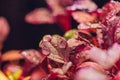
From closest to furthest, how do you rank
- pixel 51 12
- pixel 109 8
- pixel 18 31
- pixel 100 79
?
pixel 100 79, pixel 109 8, pixel 51 12, pixel 18 31

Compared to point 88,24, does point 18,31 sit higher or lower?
lower

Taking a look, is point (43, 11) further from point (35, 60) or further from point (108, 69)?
point (108, 69)

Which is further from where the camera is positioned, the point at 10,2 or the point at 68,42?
the point at 10,2

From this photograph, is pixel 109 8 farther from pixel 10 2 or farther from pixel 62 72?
pixel 10 2

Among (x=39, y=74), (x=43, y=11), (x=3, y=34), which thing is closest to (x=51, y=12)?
(x=43, y=11)

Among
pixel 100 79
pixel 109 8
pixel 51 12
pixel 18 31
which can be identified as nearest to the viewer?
pixel 100 79

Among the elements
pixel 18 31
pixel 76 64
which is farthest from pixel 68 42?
pixel 18 31
